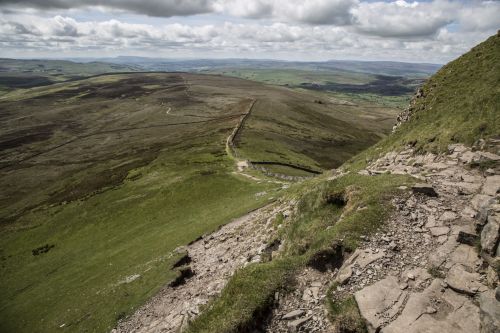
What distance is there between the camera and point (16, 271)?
179ft

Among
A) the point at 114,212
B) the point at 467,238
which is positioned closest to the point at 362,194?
the point at 467,238

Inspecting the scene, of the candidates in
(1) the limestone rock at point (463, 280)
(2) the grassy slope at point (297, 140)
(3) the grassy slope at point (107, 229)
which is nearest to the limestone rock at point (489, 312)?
(1) the limestone rock at point (463, 280)

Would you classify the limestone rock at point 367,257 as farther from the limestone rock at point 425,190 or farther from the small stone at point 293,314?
the limestone rock at point 425,190

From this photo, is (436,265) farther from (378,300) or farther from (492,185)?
(492,185)

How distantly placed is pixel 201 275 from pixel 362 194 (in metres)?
16.8

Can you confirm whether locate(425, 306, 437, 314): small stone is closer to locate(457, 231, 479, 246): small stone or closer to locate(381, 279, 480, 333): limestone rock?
locate(381, 279, 480, 333): limestone rock

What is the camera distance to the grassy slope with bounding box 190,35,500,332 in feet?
62.1

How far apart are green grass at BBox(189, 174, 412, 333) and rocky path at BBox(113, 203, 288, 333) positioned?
4.48 m

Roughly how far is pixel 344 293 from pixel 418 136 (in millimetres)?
23540

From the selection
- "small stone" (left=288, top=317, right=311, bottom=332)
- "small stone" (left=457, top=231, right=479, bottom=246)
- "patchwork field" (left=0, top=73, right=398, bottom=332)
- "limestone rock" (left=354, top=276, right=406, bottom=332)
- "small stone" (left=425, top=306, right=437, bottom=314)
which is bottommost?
"patchwork field" (left=0, top=73, right=398, bottom=332)

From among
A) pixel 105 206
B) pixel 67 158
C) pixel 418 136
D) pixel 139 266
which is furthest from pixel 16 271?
A: pixel 67 158

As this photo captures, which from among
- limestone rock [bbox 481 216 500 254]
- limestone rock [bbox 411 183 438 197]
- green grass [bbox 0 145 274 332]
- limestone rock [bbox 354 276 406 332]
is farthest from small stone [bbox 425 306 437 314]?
green grass [bbox 0 145 274 332]

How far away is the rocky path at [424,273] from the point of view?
15.1 metres

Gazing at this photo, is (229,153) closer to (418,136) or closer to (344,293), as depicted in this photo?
(418,136)
